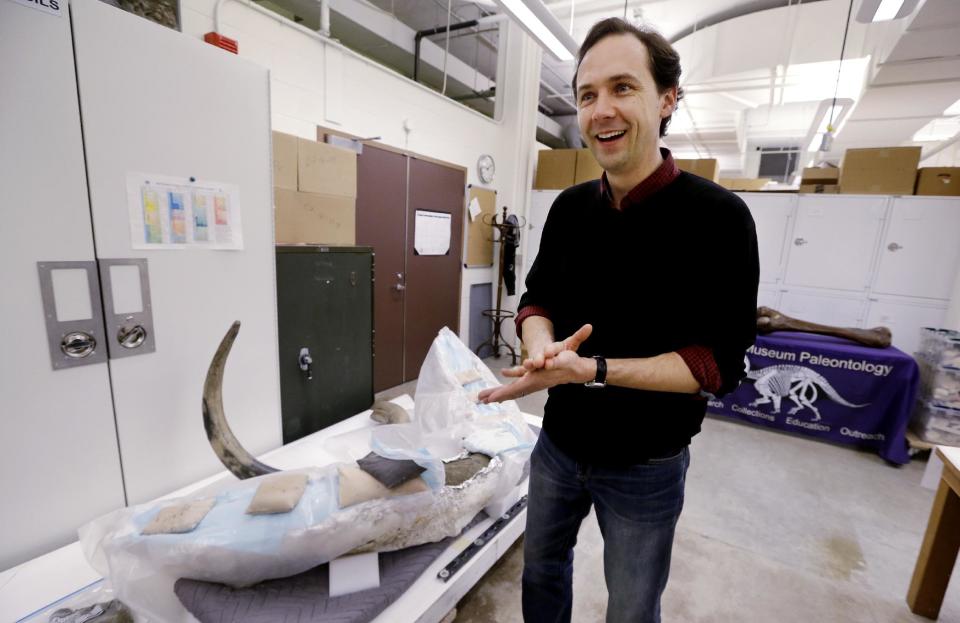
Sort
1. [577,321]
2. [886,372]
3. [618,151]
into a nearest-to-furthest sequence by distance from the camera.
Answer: [618,151] → [577,321] → [886,372]

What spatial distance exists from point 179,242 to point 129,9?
2.58 feet

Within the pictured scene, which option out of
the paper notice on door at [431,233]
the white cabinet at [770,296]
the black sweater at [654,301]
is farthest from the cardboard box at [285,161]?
the white cabinet at [770,296]

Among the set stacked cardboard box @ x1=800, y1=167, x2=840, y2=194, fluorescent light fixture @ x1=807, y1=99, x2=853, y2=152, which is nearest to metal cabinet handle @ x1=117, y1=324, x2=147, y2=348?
stacked cardboard box @ x1=800, y1=167, x2=840, y2=194

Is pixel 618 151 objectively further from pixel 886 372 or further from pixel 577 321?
pixel 886 372

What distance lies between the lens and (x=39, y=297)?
1.12 m

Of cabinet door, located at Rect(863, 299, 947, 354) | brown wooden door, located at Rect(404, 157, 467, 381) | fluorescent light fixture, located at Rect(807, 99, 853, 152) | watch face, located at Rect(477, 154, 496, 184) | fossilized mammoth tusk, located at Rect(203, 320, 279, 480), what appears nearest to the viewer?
fossilized mammoth tusk, located at Rect(203, 320, 279, 480)

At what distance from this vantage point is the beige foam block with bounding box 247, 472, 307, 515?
1.08 m

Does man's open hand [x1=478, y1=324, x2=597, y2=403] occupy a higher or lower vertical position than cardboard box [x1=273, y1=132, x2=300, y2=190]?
lower

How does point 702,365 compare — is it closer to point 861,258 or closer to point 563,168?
point 861,258

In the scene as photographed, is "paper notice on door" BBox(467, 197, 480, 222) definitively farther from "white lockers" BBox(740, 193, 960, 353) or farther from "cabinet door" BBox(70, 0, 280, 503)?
"cabinet door" BBox(70, 0, 280, 503)

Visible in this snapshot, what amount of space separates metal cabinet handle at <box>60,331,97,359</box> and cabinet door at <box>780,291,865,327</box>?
4.92 metres

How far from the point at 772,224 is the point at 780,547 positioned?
304cm

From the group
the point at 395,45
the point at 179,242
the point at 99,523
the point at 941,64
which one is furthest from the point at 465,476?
the point at 941,64

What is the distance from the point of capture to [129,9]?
139 centimetres
